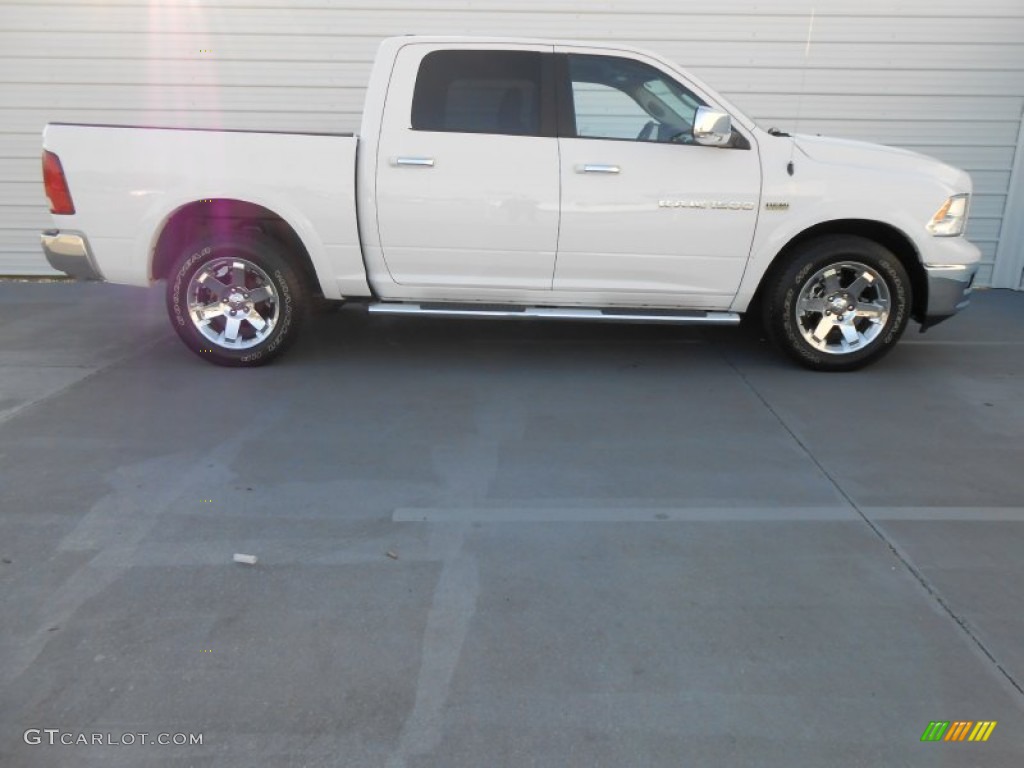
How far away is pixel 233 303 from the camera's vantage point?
5.32 m

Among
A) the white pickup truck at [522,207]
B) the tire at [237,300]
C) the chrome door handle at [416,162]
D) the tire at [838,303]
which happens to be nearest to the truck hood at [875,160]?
the white pickup truck at [522,207]

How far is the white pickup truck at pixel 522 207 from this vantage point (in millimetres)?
4973

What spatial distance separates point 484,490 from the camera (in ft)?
12.2

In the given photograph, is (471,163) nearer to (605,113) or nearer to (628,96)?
(605,113)

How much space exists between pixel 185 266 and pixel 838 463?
Result: 4.12 m

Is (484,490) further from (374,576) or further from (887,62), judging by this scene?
(887,62)

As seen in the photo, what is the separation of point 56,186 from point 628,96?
3.72 meters

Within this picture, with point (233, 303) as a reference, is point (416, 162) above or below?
above

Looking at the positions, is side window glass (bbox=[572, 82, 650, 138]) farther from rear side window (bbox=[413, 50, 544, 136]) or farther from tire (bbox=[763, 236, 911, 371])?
tire (bbox=[763, 236, 911, 371])

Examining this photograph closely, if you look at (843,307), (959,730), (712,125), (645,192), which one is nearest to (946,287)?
(843,307)

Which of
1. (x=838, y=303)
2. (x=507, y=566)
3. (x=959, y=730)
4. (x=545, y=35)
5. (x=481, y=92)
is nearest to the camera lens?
(x=959, y=730)

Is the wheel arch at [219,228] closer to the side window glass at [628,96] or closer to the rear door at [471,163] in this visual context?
the rear door at [471,163]

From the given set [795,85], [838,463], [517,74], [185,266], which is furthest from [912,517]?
[795,85]

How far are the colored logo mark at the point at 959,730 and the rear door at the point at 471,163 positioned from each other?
11.5 ft
